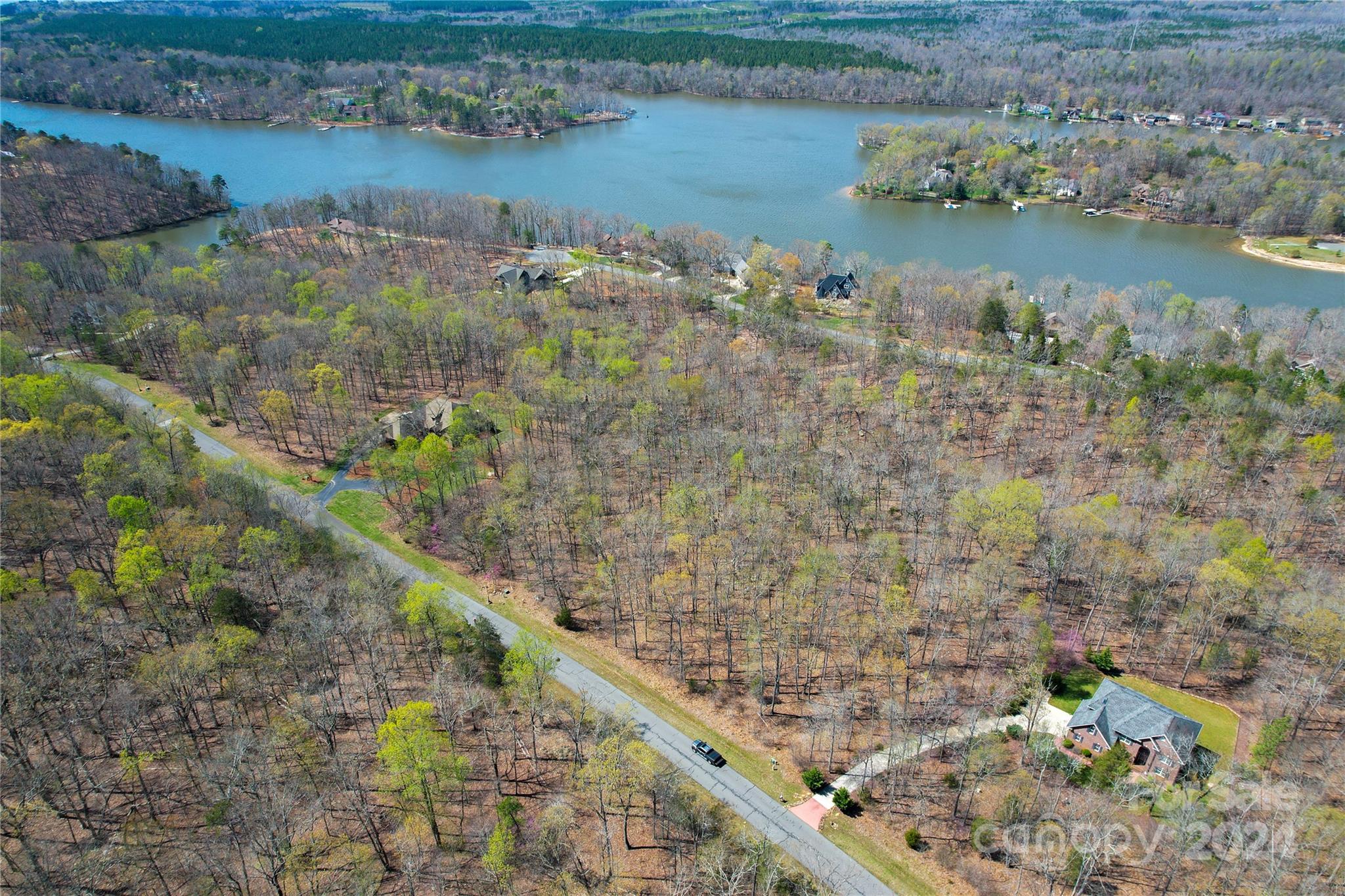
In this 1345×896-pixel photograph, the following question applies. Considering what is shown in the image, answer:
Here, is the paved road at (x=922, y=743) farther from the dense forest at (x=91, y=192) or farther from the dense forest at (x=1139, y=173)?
the dense forest at (x=91, y=192)

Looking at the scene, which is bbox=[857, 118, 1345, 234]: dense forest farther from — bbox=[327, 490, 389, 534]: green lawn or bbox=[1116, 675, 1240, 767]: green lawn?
bbox=[327, 490, 389, 534]: green lawn

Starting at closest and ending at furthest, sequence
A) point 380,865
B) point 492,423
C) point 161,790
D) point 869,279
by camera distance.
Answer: point 380,865, point 161,790, point 492,423, point 869,279

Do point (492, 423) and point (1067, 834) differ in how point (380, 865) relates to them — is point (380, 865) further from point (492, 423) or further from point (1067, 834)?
point (492, 423)

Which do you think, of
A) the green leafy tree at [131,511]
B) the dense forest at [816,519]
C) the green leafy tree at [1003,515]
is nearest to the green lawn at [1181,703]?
the dense forest at [816,519]

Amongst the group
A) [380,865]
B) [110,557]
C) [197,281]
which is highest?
[197,281]

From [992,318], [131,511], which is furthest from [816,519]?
[131,511]

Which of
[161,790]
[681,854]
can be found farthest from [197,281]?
[681,854]
